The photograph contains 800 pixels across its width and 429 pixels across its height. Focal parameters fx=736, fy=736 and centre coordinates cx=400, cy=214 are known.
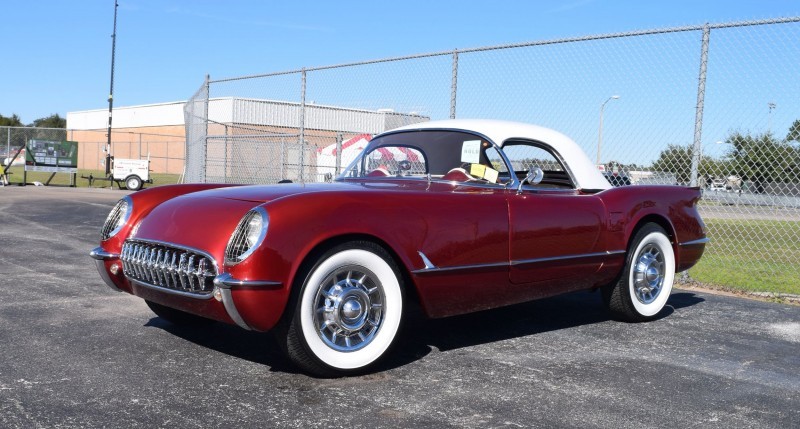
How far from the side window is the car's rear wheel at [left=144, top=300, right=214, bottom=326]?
7.30 ft

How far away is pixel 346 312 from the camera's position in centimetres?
354

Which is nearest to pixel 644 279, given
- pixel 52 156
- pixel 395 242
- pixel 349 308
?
pixel 395 242

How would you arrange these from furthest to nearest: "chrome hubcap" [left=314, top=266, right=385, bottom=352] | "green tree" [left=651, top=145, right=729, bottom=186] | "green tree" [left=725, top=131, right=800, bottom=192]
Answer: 1. "green tree" [left=725, top=131, right=800, bottom=192]
2. "green tree" [left=651, top=145, right=729, bottom=186]
3. "chrome hubcap" [left=314, top=266, right=385, bottom=352]

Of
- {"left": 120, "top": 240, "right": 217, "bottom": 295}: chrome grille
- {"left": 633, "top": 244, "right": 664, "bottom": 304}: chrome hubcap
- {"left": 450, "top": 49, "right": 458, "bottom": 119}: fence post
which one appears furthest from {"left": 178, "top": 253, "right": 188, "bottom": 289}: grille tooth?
{"left": 450, "top": 49, "right": 458, "bottom": 119}: fence post

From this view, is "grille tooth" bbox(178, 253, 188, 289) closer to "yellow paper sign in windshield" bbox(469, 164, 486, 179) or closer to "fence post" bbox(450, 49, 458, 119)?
"yellow paper sign in windshield" bbox(469, 164, 486, 179)

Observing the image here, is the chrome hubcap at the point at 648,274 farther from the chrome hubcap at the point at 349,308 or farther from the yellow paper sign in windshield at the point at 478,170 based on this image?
the chrome hubcap at the point at 349,308

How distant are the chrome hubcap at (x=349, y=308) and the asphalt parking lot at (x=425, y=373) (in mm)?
194

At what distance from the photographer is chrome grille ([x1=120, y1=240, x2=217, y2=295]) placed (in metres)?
3.40

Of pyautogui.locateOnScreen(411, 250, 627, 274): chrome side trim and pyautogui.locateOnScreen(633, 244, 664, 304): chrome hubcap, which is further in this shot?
pyautogui.locateOnScreen(633, 244, 664, 304): chrome hubcap

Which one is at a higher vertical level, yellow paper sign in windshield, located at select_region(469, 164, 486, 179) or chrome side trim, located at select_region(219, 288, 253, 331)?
yellow paper sign in windshield, located at select_region(469, 164, 486, 179)

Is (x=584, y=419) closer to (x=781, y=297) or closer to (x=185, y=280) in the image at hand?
(x=185, y=280)

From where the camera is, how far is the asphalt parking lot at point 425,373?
302 centimetres

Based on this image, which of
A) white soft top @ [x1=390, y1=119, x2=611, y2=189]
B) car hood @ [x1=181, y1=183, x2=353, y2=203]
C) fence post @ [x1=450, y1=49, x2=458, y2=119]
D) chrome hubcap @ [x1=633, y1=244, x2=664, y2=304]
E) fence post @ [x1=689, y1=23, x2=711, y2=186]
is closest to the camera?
car hood @ [x1=181, y1=183, x2=353, y2=203]

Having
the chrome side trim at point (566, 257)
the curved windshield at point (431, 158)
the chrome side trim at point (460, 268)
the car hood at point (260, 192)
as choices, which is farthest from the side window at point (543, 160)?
the car hood at point (260, 192)
